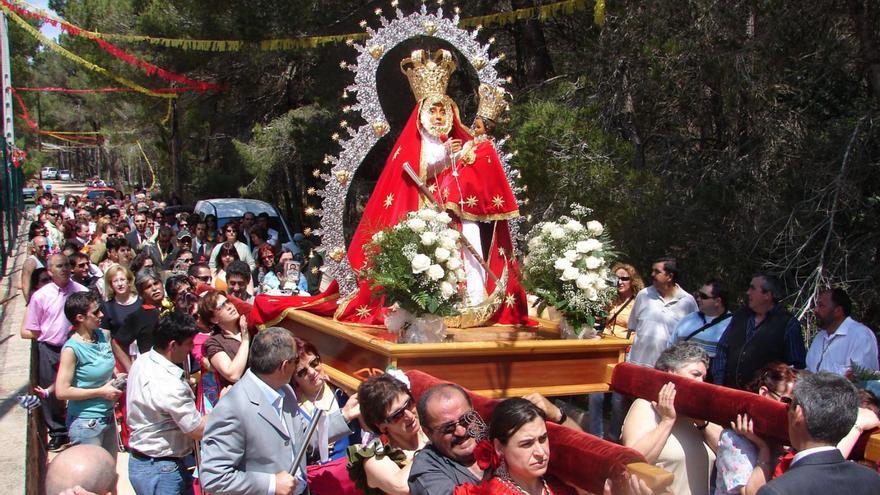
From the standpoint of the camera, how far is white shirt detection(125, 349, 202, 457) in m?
4.31

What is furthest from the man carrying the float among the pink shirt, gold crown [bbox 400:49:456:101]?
the pink shirt

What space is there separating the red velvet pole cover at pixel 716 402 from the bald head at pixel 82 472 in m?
2.32

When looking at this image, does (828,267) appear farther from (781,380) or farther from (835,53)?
(781,380)

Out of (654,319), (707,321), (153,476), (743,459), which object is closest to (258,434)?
(153,476)

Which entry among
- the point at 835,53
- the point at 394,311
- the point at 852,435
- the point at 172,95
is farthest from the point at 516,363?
the point at 172,95

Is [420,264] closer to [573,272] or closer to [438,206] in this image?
[573,272]

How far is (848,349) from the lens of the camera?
5.25 meters

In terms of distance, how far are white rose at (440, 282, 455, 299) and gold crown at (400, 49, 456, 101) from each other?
7.20 ft

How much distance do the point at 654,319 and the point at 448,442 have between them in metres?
3.84

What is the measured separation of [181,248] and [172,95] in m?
12.4

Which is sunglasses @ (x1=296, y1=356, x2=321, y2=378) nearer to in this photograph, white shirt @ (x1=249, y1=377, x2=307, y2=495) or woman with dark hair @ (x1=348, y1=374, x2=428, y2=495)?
white shirt @ (x1=249, y1=377, x2=307, y2=495)

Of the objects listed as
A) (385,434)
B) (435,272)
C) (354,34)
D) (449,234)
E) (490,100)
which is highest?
(354,34)

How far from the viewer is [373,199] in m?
7.07

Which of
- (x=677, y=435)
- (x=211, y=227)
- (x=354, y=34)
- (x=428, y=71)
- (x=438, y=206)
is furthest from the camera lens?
(x=211, y=227)
